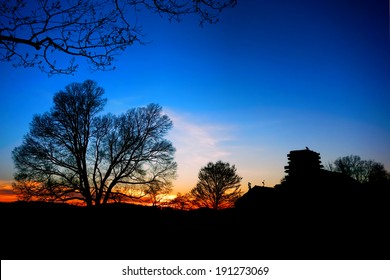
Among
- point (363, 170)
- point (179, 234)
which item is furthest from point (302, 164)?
point (363, 170)

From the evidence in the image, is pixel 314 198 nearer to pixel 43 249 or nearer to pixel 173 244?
pixel 173 244

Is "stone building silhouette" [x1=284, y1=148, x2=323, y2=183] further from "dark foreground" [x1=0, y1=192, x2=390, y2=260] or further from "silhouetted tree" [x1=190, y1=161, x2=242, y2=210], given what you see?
"silhouetted tree" [x1=190, y1=161, x2=242, y2=210]

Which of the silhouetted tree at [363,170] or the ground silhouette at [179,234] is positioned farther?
the silhouetted tree at [363,170]

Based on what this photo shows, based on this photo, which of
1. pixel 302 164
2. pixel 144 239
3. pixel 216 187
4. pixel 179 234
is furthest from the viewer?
pixel 216 187

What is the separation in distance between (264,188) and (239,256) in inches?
496

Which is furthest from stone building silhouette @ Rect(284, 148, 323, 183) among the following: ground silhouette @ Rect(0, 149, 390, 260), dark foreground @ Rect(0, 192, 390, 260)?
dark foreground @ Rect(0, 192, 390, 260)

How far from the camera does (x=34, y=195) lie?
48.2 ft

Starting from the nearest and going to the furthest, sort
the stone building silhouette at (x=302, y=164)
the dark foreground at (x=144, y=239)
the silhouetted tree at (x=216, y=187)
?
the dark foreground at (x=144, y=239), the stone building silhouette at (x=302, y=164), the silhouetted tree at (x=216, y=187)

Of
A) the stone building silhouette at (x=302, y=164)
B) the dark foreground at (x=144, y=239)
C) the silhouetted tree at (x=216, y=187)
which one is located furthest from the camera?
the silhouetted tree at (x=216, y=187)

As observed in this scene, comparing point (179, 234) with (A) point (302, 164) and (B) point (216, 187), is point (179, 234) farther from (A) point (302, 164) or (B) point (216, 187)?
(B) point (216, 187)

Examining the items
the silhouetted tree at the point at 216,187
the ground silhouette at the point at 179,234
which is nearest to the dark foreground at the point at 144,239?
the ground silhouette at the point at 179,234

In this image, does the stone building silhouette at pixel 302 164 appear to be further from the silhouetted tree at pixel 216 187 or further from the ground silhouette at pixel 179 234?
the silhouetted tree at pixel 216 187
